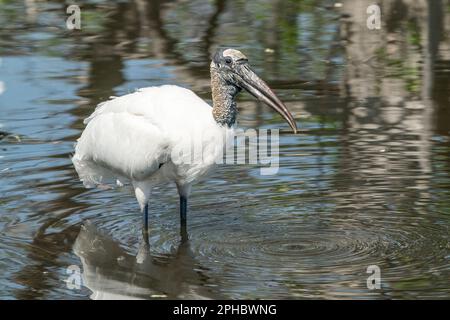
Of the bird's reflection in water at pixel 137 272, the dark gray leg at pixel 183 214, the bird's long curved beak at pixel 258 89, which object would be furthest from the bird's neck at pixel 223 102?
the bird's reflection in water at pixel 137 272

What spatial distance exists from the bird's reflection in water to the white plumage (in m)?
0.43

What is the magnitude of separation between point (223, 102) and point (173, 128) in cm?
42

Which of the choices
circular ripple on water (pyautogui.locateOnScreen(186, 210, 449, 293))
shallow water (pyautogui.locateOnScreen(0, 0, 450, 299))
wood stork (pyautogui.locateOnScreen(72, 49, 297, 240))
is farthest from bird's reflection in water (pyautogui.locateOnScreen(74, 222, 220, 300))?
wood stork (pyautogui.locateOnScreen(72, 49, 297, 240))

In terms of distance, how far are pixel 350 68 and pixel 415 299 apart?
628cm

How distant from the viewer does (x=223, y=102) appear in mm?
8148

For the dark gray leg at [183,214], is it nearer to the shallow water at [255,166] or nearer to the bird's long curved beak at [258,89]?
the shallow water at [255,166]

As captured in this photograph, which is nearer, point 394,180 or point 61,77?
point 394,180

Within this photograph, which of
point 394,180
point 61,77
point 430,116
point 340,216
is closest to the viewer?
point 340,216

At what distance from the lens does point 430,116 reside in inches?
446

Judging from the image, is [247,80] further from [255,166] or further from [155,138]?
[255,166]

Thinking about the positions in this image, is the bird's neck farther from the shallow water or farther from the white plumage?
the shallow water

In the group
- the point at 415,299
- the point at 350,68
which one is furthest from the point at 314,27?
the point at 415,299

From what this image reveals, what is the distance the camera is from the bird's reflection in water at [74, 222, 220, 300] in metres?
7.50
